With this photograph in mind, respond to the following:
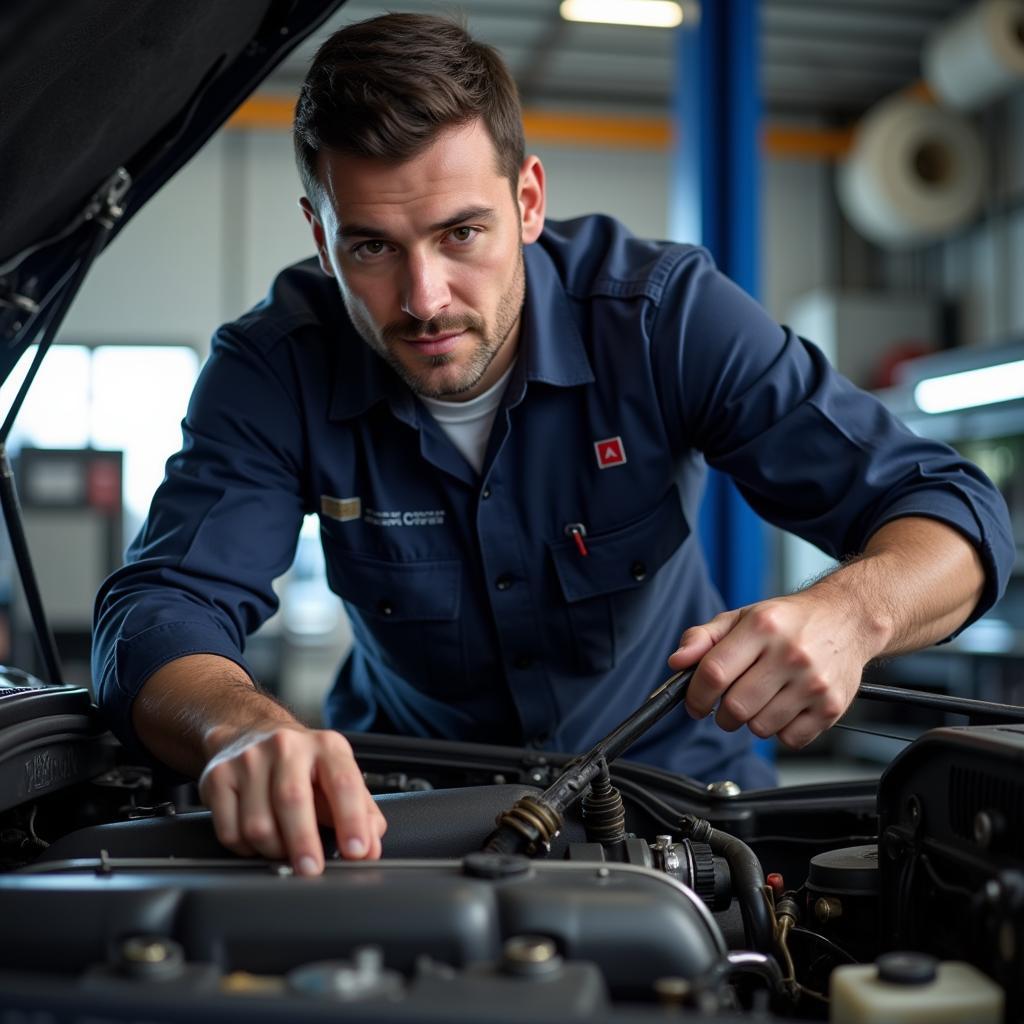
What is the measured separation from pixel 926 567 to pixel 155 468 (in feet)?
22.2

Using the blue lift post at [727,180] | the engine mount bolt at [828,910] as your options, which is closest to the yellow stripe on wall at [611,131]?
the blue lift post at [727,180]

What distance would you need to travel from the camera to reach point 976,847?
2.66 feet

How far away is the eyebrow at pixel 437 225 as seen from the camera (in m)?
1.31

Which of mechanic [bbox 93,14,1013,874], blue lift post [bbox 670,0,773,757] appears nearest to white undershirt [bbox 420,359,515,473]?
mechanic [bbox 93,14,1013,874]

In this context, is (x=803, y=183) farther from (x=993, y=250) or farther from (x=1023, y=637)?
(x=1023, y=637)

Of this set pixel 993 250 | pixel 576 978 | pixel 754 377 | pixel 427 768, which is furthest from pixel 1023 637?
pixel 576 978

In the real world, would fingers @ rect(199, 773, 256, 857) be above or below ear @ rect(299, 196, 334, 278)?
below

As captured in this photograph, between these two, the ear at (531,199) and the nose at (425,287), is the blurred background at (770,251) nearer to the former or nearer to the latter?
the ear at (531,199)

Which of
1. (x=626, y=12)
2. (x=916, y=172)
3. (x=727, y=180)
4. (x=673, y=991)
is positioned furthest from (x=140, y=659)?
(x=916, y=172)

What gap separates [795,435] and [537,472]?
0.33 metres

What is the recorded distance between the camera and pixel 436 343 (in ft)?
4.53

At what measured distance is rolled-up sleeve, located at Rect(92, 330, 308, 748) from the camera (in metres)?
1.21

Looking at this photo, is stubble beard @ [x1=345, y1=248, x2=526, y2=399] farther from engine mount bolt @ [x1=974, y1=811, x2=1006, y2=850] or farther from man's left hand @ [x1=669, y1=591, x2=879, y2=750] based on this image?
engine mount bolt @ [x1=974, y1=811, x2=1006, y2=850]

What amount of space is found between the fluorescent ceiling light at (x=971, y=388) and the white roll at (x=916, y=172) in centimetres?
125
